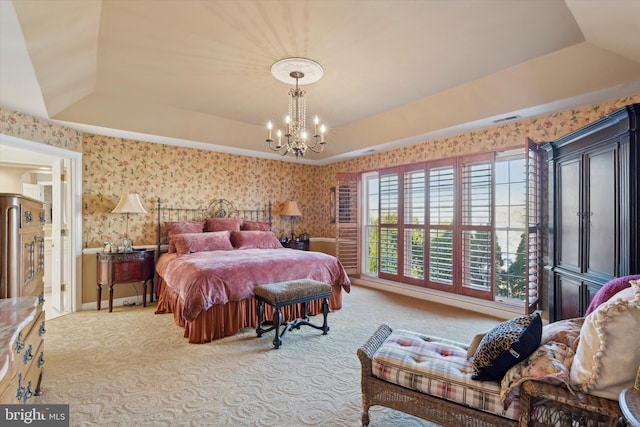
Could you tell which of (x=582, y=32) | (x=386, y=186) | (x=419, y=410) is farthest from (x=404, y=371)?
(x=386, y=186)

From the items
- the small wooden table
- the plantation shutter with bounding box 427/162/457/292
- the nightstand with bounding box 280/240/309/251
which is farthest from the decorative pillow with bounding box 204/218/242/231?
the small wooden table

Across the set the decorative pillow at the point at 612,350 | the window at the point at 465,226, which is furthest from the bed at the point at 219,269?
the decorative pillow at the point at 612,350

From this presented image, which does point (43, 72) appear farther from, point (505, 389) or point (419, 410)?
point (505, 389)

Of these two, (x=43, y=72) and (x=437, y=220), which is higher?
(x=43, y=72)

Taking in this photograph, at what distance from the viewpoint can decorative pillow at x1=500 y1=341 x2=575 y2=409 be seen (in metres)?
1.45

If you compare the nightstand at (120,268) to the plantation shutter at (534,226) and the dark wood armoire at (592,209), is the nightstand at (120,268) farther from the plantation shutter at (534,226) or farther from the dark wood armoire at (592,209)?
the dark wood armoire at (592,209)

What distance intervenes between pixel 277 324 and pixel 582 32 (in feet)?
12.3

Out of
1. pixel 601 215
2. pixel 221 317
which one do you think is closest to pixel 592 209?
pixel 601 215

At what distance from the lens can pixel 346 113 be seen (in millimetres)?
4750

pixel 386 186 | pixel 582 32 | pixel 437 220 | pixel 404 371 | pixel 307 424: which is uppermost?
pixel 582 32

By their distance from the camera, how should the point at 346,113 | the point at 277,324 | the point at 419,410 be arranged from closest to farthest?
1. the point at 419,410
2. the point at 277,324
3. the point at 346,113

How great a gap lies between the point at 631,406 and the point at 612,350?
273 mm

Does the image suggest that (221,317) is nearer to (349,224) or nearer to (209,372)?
(209,372)
